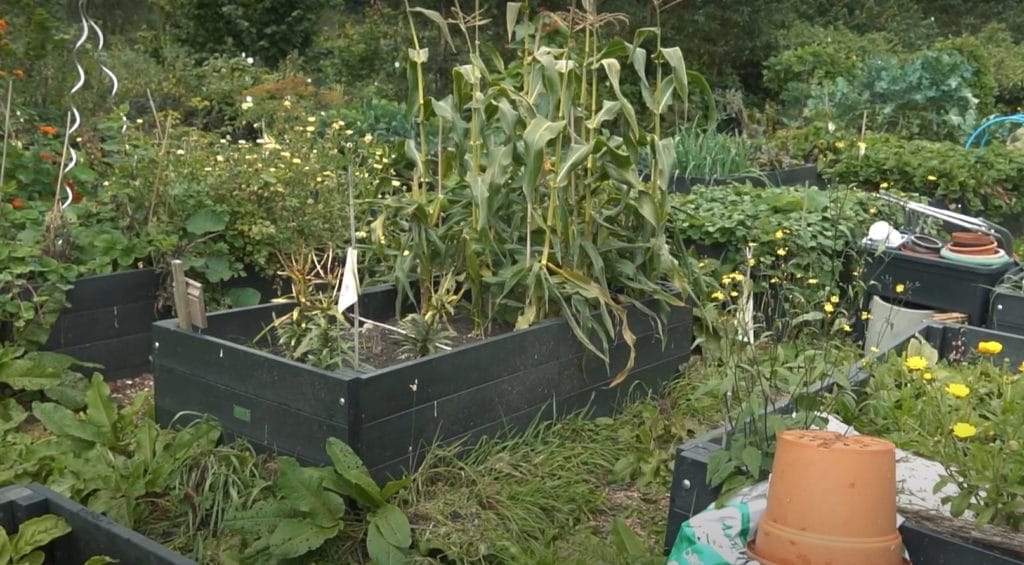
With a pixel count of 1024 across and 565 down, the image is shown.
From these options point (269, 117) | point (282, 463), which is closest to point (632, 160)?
point (282, 463)

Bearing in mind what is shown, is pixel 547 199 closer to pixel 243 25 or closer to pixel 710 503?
pixel 710 503

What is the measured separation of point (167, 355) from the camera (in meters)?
4.12

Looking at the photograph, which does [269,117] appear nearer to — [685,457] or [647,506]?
[647,506]

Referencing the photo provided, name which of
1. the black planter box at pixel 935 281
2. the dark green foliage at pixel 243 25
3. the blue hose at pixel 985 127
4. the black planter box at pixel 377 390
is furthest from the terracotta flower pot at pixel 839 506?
the dark green foliage at pixel 243 25

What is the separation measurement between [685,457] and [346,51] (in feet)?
45.3

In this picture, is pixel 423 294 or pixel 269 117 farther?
pixel 269 117

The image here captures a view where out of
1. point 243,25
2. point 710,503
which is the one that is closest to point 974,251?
point 710,503

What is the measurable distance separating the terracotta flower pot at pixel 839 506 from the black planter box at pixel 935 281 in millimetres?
3287

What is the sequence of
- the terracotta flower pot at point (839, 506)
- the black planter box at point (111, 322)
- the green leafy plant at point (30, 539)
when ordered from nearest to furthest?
the terracotta flower pot at point (839, 506) → the green leafy plant at point (30, 539) → the black planter box at point (111, 322)

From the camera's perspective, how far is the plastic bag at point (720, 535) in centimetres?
269

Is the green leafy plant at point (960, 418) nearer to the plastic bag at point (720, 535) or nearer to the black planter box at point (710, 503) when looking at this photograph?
the black planter box at point (710, 503)

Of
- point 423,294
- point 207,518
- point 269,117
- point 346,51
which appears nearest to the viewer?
point 207,518

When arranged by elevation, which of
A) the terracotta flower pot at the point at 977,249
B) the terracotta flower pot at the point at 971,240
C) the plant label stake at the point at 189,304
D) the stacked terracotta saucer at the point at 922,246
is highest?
the plant label stake at the point at 189,304

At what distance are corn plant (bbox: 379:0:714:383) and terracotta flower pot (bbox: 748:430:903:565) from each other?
5.84 ft
